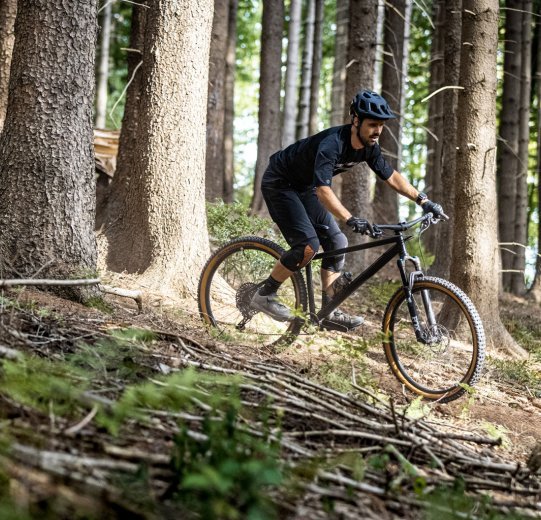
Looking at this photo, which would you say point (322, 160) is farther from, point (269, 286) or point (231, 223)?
→ point (231, 223)

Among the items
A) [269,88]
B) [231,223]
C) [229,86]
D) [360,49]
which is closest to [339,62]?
[229,86]

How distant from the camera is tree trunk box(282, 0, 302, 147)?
16.2 metres

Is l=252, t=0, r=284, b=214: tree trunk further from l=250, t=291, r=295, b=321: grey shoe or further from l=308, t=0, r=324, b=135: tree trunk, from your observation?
l=250, t=291, r=295, b=321: grey shoe

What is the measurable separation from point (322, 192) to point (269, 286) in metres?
1.22

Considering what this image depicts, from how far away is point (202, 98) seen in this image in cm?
732

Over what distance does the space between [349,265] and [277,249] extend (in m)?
5.41

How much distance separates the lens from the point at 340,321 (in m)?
6.09

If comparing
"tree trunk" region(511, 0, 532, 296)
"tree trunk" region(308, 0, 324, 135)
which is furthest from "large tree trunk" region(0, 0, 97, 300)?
"tree trunk" region(308, 0, 324, 135)

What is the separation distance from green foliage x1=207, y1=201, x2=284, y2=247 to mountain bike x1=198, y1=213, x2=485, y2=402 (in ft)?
8.51

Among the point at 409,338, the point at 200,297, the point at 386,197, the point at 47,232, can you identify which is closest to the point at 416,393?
the point at 409,338

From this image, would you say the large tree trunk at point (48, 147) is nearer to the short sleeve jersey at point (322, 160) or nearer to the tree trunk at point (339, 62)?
the short sleeve jersey at point (322, 160)

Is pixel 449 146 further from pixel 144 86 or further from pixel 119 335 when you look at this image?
pixel 119 335

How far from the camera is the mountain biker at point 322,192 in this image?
5469 mm

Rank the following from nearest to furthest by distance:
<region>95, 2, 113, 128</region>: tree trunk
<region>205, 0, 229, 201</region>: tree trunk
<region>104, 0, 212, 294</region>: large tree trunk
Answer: <region>104, 0, 212, 294</region>: large tree trunk, <region>205, 0, 229, 201</region>: tree trunk, <region>95, 2, 113, 128</region>: tree trunk
